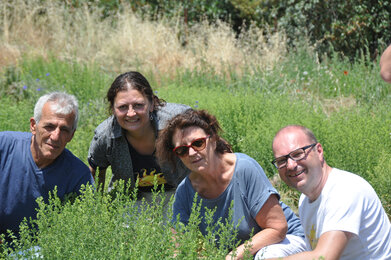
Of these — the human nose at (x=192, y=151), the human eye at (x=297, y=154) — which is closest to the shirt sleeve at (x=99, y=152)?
the human nose at (x=192, y=151)

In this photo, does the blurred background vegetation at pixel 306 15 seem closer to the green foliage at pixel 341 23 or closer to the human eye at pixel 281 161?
the green foliage at pixel 341 23

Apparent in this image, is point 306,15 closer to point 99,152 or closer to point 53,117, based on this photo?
point 99,152

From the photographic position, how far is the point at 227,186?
141 inches

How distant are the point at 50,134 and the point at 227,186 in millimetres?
1218

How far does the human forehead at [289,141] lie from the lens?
3.08 metres

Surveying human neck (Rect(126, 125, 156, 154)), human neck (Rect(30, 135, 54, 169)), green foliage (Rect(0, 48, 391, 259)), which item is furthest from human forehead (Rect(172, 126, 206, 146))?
human neck (Rect(30, 135, 54, 169))

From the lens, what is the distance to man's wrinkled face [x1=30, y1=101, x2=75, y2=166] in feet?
12.4

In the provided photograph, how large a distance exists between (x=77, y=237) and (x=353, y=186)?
1395 millimetres

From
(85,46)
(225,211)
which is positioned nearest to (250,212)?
(225,211)

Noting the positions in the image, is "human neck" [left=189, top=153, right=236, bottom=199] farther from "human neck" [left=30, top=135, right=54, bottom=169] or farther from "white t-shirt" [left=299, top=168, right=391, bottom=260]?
"human neck" [left=30, top=135, right=54, bottom=169]

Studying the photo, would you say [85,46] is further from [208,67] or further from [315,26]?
[315,26]

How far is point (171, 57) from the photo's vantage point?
31.6 ft

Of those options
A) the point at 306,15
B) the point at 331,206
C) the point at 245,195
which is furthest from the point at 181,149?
the point at 306,15

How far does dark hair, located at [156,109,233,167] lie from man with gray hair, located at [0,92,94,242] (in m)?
0.56
